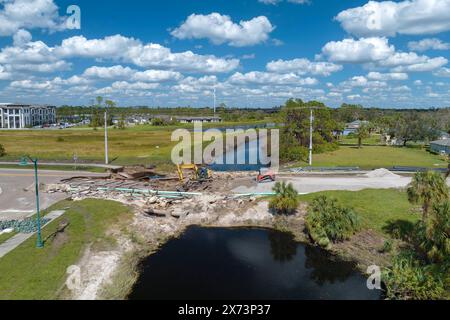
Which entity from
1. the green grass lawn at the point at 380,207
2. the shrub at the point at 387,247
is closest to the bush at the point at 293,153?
the green grass lawn at the point at 380,207

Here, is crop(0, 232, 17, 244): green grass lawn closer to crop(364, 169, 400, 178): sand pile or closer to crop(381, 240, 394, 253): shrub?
crop(381, 240, 394, 253): shrub

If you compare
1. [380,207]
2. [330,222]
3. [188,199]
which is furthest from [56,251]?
[380,207]

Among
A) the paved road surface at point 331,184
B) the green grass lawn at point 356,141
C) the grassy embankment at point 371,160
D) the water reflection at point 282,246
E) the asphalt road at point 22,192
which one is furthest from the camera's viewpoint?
the green grass lawn at point 356,141

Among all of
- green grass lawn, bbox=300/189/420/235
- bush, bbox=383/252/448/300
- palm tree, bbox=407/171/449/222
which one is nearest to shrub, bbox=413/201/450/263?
bush, bbox=383/252/448/300

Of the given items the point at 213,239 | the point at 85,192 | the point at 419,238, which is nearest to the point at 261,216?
the point at 213,239

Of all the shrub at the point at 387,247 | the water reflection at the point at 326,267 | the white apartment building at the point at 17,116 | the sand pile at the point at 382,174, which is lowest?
the water reflection at the point at 326,267

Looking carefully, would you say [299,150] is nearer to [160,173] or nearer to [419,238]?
[160,173]

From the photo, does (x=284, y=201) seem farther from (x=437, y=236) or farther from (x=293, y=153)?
(x=293, y=153)

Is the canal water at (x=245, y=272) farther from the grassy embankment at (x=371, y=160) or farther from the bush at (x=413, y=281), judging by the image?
the grassy embankment at (x=371, y=160)
